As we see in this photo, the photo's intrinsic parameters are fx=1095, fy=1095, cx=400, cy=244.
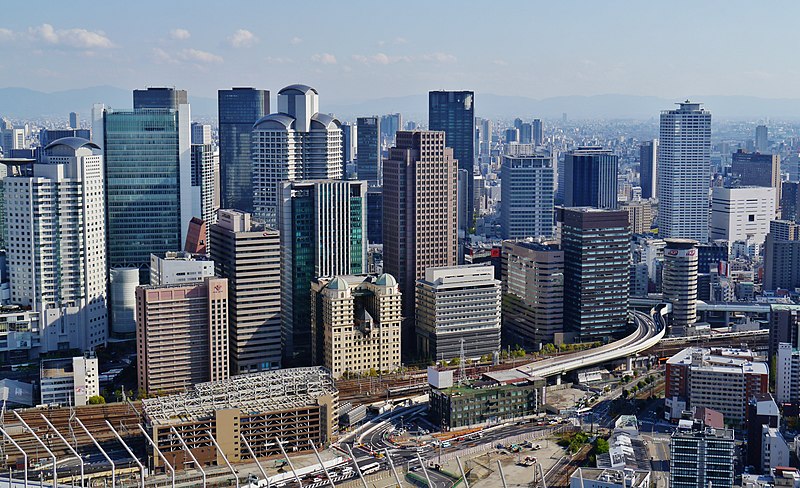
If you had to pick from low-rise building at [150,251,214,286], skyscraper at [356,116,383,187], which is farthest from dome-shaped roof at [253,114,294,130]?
skyscraper at [356,116,383,187]

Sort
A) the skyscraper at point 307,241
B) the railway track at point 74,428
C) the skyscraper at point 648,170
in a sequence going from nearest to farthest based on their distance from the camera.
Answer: the railway track at point 74,428
the skyscraper at point 307,241
the skyscraper at point 648,170

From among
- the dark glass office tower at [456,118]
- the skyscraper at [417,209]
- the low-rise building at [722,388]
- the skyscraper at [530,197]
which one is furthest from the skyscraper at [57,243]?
the dark glass office tower at [456,118]

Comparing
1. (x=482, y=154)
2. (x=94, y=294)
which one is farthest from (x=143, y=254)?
(x=482, y=154)

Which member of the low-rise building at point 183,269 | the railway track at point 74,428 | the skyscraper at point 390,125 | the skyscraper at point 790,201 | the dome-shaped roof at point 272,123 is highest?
the skyscraper at point 390,125

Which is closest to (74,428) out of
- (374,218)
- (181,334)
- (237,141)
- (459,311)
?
(181,334)

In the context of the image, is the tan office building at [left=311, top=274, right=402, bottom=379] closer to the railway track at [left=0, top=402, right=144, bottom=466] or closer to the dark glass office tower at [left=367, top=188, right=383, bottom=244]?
the railway track at [left=0, top=402, right=144, bottom=466]

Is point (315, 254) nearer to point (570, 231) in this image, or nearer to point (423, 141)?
point (423, 141)

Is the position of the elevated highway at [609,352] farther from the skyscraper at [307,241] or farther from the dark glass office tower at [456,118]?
the dark glass office tower at [456,118]
